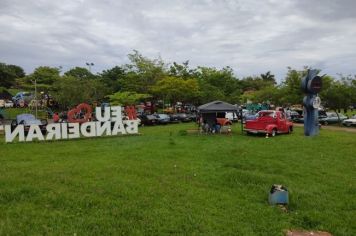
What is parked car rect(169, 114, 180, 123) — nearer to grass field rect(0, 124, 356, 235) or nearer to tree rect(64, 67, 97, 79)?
grass field rect(0, 124, 356, 235)

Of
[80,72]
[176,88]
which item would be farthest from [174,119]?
[80,72]

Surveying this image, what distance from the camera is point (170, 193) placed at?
8164 millimetres

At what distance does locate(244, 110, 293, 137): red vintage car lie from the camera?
21.7m

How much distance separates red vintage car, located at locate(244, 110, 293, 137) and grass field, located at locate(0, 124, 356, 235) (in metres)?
7.83

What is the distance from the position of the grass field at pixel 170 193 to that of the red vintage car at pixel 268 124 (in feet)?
25.7

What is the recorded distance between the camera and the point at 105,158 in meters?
12.7

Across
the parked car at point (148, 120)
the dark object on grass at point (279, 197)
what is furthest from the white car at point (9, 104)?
the dark object on grass at point (279, 197)

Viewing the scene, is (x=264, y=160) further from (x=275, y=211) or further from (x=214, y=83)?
(x=214, y=83)

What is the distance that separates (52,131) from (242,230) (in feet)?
50.4

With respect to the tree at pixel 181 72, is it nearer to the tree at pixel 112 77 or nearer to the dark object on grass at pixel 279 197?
the tree at pixel 112 77

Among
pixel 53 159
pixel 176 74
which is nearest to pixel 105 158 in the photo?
pixel 53 159

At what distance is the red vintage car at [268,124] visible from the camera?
2168 centimetres

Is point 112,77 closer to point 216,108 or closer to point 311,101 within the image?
point 216,108

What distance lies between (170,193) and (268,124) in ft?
48.5
